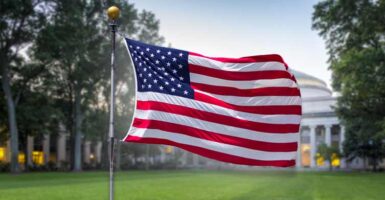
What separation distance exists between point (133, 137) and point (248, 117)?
1897mm

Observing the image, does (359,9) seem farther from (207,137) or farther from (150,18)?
(207,137)

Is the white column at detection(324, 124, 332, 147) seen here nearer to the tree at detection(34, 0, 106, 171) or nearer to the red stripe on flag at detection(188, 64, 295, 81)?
the tree at detection(34, 0, 106, 171)

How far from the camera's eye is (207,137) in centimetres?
812

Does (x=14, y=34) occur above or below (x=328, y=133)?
above

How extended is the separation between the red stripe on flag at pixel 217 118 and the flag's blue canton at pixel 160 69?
0.22 m

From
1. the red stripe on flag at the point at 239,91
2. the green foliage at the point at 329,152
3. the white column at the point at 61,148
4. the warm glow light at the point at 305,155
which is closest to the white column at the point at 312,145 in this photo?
Result: the warm glow light at the point at 305,155

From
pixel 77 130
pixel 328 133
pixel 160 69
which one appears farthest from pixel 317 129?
pixel 160 69

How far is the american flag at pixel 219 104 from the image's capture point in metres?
7.93

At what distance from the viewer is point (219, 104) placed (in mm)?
8203

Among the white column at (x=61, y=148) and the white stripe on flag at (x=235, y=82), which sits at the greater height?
the white stripe on flag at (x=235, y=82)

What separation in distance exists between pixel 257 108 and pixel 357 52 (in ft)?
95.5

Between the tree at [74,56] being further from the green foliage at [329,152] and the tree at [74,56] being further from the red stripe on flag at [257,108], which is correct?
the green foliage at [329,152]

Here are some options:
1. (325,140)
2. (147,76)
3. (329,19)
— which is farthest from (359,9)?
(325,140)

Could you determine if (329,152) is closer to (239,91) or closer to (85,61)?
(85,61)
